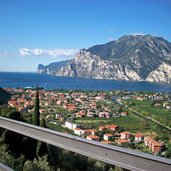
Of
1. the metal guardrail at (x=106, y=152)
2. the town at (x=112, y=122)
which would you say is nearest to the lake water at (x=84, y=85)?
the town at (x=112, y=122)

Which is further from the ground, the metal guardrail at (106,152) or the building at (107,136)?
the metal guardrail at (106,152)

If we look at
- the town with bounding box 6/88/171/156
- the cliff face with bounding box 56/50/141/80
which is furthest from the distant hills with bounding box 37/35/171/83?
the town with bounding box 6/88/171/156

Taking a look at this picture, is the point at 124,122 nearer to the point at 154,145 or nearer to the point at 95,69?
the point at 154,145

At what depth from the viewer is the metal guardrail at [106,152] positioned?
83.2 inches

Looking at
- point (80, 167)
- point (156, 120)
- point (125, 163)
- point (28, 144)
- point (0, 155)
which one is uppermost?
point (125, 163)

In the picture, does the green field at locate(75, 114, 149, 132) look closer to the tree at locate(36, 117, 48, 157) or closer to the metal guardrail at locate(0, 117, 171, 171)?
the tree at locate(36, 117, 48, 157)

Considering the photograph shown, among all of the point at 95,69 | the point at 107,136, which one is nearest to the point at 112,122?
the point at 107,136

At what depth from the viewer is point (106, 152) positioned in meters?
2.50

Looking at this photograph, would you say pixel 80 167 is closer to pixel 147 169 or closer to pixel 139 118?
pixel 147 169

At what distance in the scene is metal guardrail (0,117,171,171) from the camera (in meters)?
2.11

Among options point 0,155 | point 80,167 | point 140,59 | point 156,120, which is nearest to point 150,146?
point 156,120

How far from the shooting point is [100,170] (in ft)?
23.8

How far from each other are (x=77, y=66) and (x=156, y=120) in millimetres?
145655

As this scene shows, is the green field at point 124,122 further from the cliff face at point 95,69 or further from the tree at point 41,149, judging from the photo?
the cliff face at point 95,69
